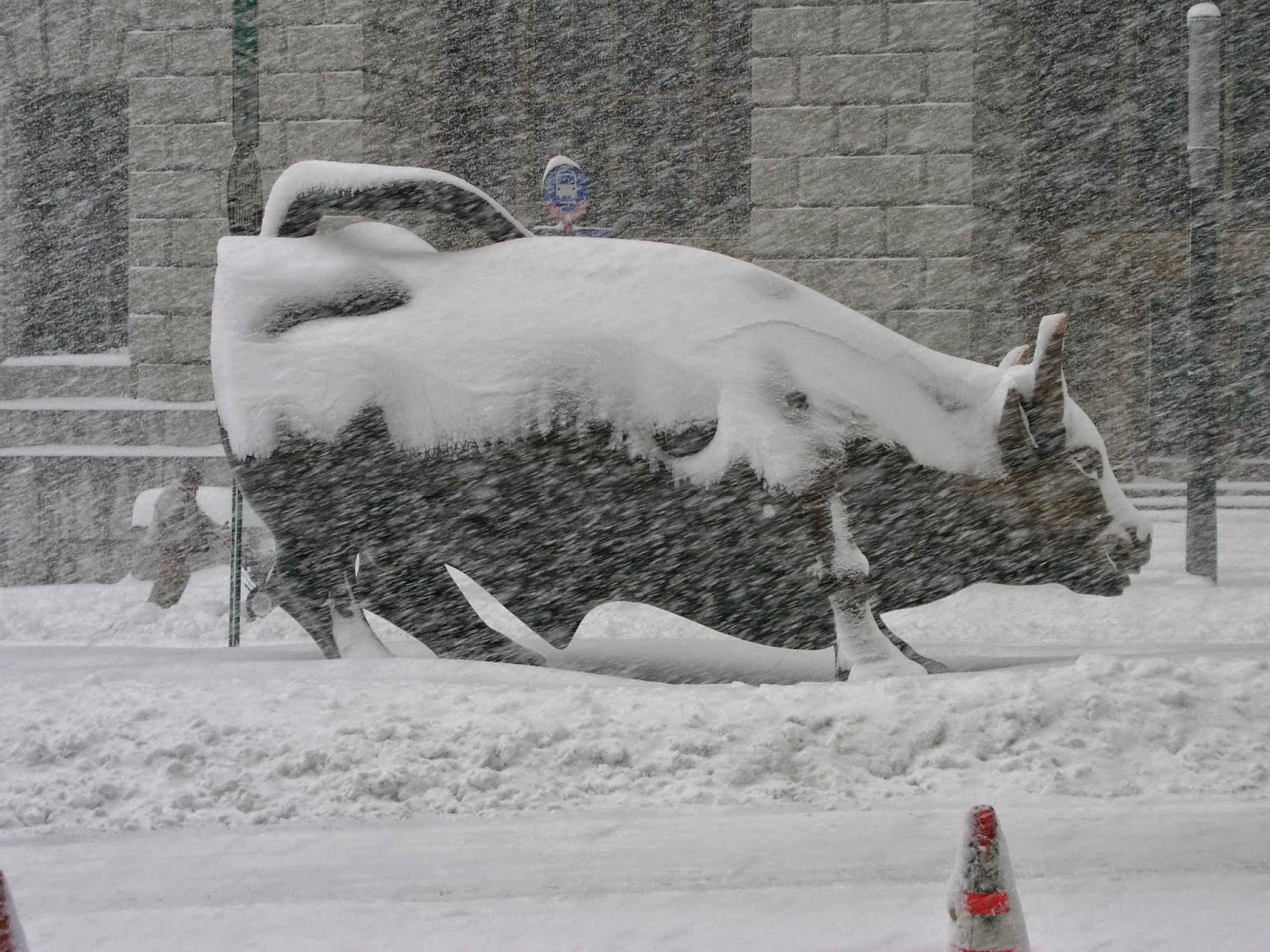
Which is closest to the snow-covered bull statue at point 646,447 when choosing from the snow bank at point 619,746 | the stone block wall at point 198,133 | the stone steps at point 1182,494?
the snow bank at point 619,746

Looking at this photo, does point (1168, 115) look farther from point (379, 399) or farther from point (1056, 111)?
point (379, 399)

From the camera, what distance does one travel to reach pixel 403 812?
14.6 feet

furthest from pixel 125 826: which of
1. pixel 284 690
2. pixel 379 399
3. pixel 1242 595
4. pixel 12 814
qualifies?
pixel 1242 595

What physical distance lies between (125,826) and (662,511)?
2.48 meters

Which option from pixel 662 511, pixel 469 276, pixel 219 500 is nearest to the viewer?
pixel 662 511

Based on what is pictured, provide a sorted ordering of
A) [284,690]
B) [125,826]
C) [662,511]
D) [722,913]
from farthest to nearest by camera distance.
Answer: [662,511], [284,690], [125,826], [722,913]

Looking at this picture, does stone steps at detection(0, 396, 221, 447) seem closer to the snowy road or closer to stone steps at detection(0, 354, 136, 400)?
stone steps at detection(0, 354, 136, 400)

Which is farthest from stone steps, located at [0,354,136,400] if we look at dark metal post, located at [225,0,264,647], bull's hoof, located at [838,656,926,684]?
bull's hoof, located at [838,656,926,684]

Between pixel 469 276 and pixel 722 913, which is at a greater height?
pixel 469 276

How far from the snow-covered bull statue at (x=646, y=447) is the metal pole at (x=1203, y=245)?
4644 mm

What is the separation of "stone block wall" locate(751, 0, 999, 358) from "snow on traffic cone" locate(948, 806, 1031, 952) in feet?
34.5

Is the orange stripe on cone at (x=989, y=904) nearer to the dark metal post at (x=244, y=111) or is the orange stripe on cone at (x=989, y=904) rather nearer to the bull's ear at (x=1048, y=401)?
the bull's ear at (x=1048, y=401)

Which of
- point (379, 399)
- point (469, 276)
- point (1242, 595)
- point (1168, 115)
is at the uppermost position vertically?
point (1168, 115)

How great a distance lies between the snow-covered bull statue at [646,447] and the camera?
19.9ft
